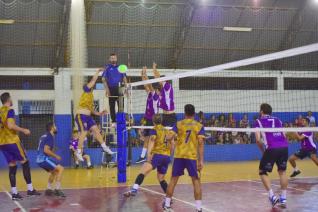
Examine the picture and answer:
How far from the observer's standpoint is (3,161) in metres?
20.4

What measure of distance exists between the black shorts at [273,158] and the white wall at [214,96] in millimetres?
12901

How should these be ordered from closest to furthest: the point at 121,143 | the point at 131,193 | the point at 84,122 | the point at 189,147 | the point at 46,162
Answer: the point at 189,147 → the point at 131,193 → the point at 46,162 → the point at 84,122 → the point at 121,143

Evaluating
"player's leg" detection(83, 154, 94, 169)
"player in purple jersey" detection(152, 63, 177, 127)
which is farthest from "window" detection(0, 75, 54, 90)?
"player in purple jersey" detection(152, 63, 177, 127)

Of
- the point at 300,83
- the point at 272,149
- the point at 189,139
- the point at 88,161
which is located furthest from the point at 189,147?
the point at 300,83

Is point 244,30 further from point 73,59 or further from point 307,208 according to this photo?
point 307,208

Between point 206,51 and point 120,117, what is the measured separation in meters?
12.3

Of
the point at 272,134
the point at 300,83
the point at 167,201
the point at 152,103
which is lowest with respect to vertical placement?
the point at 167,201

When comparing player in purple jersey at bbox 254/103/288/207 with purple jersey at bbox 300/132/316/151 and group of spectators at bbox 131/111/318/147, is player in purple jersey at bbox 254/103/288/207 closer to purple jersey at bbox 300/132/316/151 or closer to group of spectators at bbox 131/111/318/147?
purple jersey at bbox 300/132/316/151

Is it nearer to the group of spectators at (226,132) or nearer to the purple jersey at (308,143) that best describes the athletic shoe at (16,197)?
the purple jersey at (308,143)

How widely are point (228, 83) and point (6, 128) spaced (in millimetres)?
15615

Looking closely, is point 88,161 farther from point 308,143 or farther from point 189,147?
point 189,147

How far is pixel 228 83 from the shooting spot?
2416 cm

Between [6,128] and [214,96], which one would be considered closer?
[6,128]

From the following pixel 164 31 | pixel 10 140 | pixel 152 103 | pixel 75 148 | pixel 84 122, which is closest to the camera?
pixel 10 140
